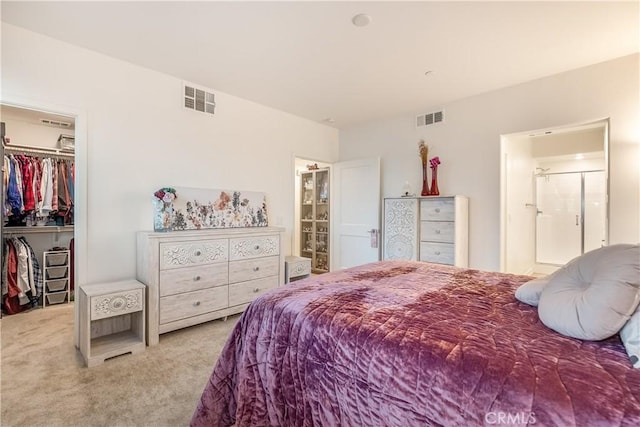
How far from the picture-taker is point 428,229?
12.3 ft

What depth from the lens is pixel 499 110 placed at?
3463 mm

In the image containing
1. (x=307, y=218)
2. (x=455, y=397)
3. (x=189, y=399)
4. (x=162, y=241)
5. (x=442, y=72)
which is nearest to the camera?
(x=455, y=397)

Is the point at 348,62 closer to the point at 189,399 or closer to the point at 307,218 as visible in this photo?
the point at 189,399

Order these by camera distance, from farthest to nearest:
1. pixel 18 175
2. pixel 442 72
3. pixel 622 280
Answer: pixel 18 175 → pixel 442 72 → pixel 622 280

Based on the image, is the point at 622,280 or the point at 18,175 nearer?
the point at 622,280

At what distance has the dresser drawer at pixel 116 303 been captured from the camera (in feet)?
7.46

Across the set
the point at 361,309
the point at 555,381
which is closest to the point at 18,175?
the point at 361,309

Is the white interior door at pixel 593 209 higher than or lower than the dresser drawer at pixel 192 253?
higher

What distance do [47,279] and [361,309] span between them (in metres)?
4.18

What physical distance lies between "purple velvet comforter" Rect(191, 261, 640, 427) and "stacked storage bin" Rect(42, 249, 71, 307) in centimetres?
331

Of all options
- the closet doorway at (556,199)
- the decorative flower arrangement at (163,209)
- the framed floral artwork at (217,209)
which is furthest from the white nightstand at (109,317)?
the closet doorway at (556,199)

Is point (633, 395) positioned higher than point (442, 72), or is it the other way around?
point (442, 72)

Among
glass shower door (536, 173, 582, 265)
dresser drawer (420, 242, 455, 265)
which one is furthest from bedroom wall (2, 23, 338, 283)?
glass shower door (536, 173, 582, 265)

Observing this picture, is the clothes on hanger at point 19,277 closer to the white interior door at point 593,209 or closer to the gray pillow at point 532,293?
the gray pillow at point 532,293
